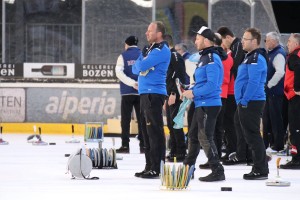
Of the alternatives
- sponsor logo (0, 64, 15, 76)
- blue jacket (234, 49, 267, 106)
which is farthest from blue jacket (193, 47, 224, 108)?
sponsor logo (0, 64, 15, 76)

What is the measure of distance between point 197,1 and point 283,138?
6.62m

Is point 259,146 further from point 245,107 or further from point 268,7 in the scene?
point 268,7

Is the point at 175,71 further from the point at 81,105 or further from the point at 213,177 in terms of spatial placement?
the point at 81,105

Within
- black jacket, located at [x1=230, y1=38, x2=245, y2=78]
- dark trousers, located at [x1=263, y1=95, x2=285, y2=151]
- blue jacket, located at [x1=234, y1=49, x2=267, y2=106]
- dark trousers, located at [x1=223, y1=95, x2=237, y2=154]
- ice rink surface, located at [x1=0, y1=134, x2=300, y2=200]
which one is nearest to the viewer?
ice rink surface, located at [x1=0, y1=134, x2=300, y2=200]

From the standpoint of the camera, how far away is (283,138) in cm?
1636

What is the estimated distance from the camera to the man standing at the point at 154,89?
11.9m

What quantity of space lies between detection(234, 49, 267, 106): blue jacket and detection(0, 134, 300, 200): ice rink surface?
934mm

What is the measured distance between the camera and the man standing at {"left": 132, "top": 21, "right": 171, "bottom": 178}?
11906 millimetres

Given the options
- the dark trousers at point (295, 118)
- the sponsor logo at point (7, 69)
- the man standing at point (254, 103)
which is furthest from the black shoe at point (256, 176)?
the sponsor logo at point (7, 69)

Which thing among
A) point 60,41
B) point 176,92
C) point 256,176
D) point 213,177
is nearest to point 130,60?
point 176,92

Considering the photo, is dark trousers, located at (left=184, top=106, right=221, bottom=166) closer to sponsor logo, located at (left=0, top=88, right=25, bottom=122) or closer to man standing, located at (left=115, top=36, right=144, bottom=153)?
man standing, located at (left=115, top=36, right=144, bottom=153)

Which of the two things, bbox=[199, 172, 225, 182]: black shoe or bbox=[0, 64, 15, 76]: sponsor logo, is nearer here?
bbox=[199, 172, 225, 182]: black shoe

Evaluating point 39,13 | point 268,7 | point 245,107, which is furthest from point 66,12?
point 245,107

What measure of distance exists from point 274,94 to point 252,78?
Result: 4.43m
